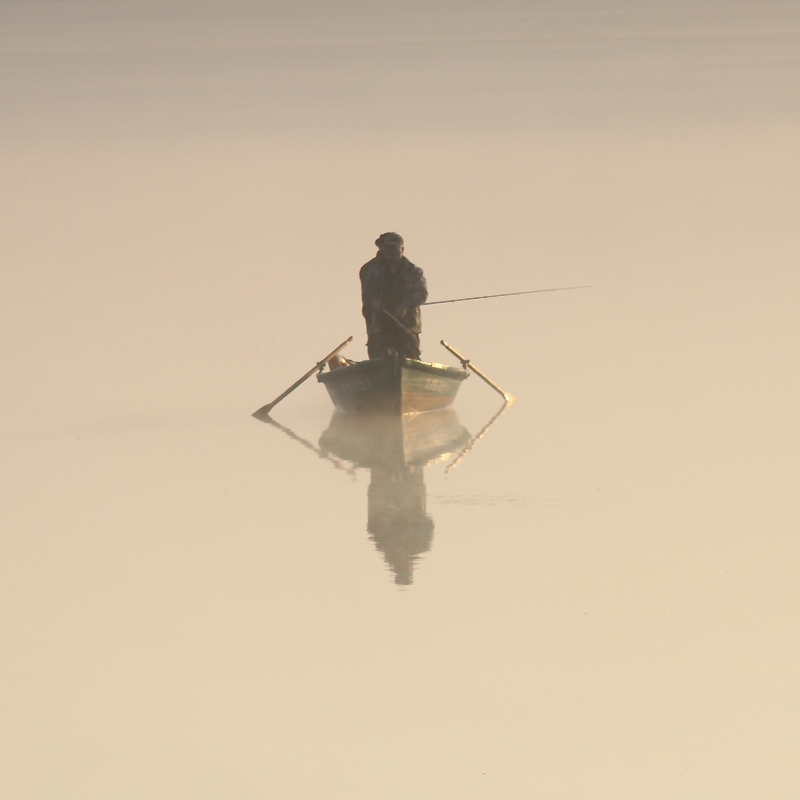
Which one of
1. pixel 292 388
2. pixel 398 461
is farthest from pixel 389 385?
pixel 292 388

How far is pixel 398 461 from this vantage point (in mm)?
13188

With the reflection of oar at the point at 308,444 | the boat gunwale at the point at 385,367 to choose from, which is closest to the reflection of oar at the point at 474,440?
the boat gunwale at the point at 385,367

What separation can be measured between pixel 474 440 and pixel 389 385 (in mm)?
685

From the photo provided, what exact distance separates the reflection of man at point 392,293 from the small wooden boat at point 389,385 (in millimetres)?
309

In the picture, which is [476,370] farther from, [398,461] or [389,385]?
[398,461]

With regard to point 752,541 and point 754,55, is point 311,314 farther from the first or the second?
point 754,55

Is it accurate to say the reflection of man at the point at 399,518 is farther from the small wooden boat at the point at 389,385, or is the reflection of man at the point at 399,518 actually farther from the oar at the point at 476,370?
the oar at the point at 476,370

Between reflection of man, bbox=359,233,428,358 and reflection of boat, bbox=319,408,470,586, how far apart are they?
0.55m

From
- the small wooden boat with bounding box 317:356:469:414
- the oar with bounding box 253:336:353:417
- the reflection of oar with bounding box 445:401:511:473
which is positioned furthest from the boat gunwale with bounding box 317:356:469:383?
the reflection of oar with bounding box 445:401:511:473

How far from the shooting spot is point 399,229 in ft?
72.8

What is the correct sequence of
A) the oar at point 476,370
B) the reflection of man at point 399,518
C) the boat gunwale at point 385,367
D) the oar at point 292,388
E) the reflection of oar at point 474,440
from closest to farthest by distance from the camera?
the reflection of man at point 399,518 → the reflection of oar at point 474,440 → the boat gunwale at point 385,367 → the oar at point 292,388 → the oar at point 476,370

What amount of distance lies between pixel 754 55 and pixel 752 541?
3373 cm

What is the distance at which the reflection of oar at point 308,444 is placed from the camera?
12969 mm

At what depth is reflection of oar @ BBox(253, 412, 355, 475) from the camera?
1297 cm
